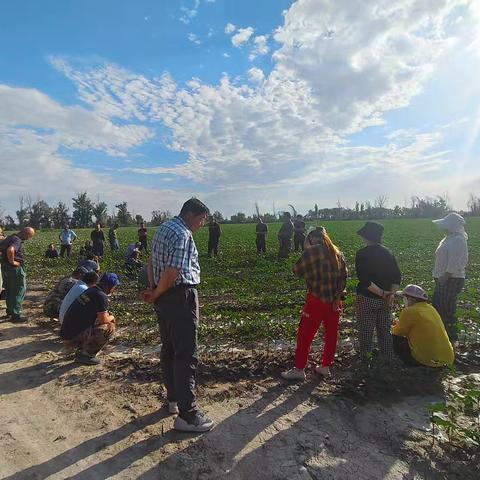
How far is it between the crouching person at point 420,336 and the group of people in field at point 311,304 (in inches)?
0.4

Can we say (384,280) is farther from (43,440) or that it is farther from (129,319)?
(129,319)

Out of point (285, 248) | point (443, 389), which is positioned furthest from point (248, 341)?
point (285, 248)

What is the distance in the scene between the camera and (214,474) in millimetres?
3168

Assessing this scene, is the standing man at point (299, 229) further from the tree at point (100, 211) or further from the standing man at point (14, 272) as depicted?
the tree at point (100, 211)

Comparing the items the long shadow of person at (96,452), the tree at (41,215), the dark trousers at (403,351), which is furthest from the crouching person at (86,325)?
the tree at (41,215)

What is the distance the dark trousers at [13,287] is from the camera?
7523 millimetres

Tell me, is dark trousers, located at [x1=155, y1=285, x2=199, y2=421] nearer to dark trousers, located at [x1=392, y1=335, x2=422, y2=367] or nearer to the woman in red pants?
the woman in red pants

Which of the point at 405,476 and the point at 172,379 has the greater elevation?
the point at 172,379

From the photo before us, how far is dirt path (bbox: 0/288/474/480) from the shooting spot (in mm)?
3246

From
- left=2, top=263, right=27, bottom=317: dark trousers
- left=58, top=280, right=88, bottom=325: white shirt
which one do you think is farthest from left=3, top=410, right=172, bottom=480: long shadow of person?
left=2, top=263, right=27, bottom=317: dark trousers

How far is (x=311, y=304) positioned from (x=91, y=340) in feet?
9.48

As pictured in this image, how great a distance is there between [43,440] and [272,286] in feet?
27.0

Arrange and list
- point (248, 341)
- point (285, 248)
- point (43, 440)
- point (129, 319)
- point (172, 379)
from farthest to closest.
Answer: point (285, 248) < point (129, 319) < point (248, 341) < point (172, 379) < point (43, 440)

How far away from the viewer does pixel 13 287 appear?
7559 millimetres
